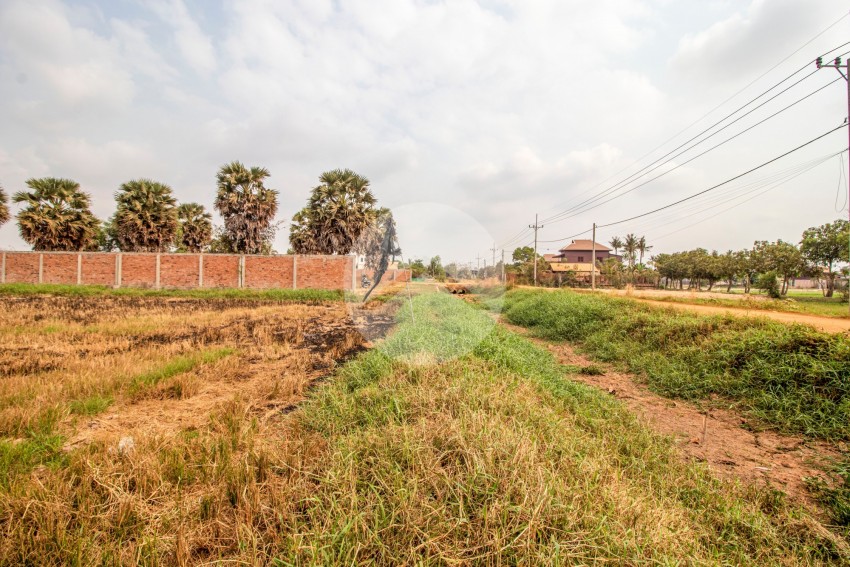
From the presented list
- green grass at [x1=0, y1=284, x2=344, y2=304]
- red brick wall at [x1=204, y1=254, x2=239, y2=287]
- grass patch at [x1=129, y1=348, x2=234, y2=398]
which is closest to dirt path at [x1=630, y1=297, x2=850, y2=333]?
grass patch at [x1=129, y1=348, x2=234, y2=398]

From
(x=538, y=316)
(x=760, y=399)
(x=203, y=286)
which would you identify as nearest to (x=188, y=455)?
(x=760, y=399)

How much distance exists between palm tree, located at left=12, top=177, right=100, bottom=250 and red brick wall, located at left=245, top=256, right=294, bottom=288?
13.9 meters

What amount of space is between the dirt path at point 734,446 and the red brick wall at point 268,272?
71.7ft

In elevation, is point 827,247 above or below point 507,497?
above

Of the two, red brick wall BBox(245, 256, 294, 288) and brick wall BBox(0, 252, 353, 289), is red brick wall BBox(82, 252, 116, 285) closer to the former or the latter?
brick wall BBox(0, 252, 353, 289)

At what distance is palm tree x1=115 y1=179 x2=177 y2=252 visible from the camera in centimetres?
2464

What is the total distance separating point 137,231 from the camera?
2484 cm

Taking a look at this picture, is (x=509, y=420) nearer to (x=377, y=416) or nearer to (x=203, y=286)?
(x=377, y=416)

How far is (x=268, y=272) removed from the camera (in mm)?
23250

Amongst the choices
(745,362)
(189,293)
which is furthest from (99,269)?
(745,362)

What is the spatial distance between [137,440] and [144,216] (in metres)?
28.9

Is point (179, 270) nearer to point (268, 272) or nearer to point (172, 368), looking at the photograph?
point (268, 272)

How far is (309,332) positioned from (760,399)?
9.52 meters

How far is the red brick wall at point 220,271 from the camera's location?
75.4 ft
